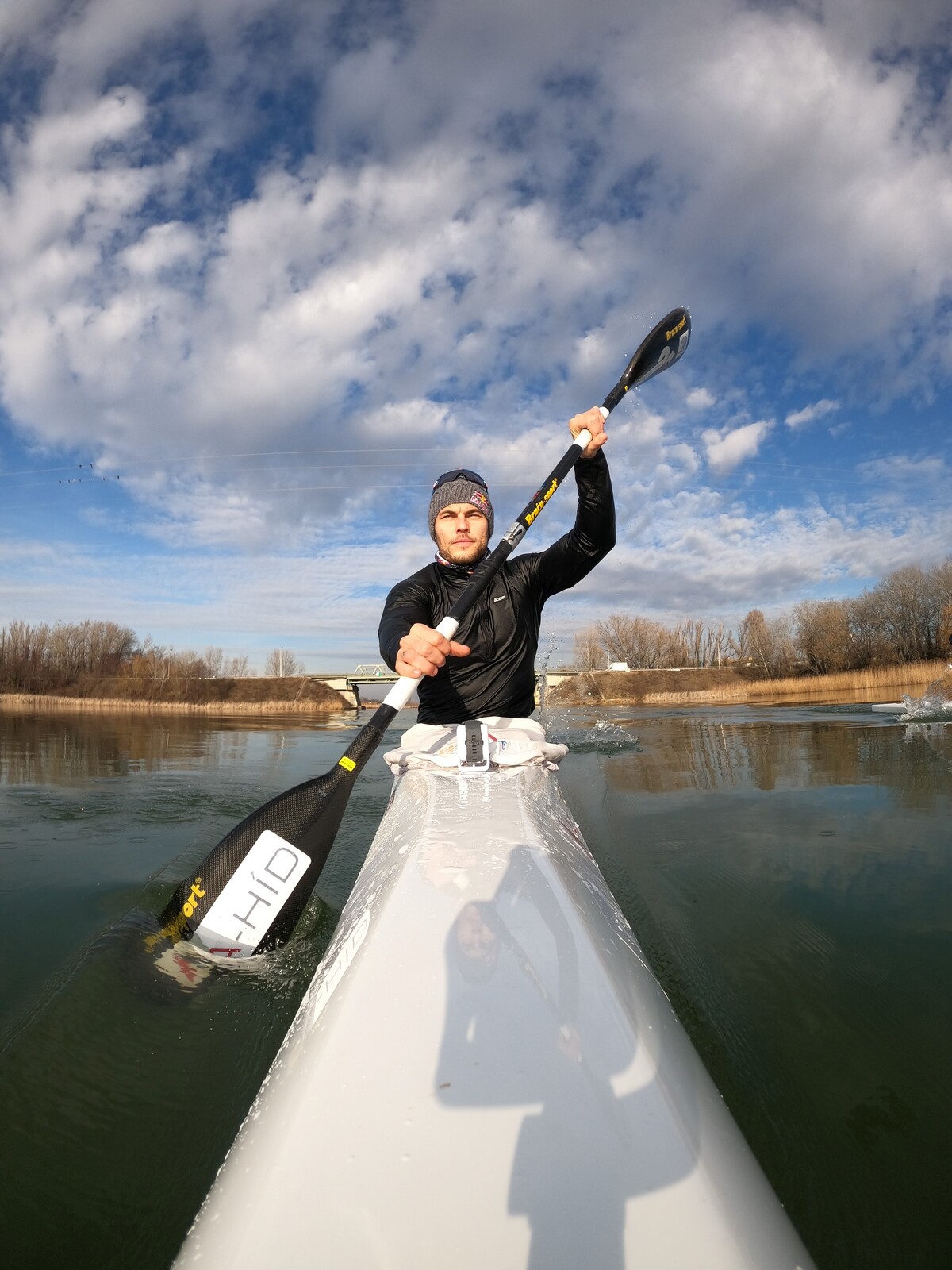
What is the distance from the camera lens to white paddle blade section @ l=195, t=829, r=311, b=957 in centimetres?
205

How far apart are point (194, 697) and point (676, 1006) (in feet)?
150

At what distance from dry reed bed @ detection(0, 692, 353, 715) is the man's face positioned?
33782 millimetres

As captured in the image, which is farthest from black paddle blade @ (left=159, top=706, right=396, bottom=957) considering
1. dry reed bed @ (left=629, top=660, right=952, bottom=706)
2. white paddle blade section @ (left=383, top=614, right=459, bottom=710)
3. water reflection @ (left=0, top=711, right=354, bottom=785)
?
dry reed bed @ (left=629, top=660, right=952, bottom=706)

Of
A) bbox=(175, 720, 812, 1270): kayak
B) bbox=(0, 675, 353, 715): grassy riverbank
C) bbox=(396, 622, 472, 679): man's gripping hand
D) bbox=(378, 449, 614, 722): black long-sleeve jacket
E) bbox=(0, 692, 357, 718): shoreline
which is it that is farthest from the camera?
bbox=(0, 675, 353, 715): grassy riverbank

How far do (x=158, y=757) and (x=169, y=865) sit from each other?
6726 millimetres

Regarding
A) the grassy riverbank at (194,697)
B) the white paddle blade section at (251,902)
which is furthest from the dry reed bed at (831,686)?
the grassy riverbank at (194,697)

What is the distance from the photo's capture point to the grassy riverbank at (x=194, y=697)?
125ft

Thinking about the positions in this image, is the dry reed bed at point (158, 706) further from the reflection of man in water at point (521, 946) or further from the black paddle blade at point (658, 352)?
the reflection of man in water at point (521, 946)

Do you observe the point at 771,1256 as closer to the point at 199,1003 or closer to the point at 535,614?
the point at 199,1003

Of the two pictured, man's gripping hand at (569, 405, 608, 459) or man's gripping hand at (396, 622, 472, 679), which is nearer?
man's gripping hand at (396, 622, 472, 679)

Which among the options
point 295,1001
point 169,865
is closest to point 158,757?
point 169,865

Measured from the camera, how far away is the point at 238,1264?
655 mm

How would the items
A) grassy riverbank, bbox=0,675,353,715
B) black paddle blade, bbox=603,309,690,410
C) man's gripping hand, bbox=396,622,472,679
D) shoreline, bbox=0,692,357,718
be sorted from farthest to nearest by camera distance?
1. grassy riverbank, bbox=0,675,353,715
2. shoreline, bbox=0,692,357,718
3. black paddle blade, bbox=603,309,690,410
4. man's gripping hand, bbox=396,622,472,679

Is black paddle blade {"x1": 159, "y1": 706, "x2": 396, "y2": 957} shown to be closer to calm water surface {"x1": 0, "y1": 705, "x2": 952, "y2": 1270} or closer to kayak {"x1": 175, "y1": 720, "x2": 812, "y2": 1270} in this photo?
calm water surface {"x1": 0, "y1": 705, "x2": 952, "y2": 1270}
